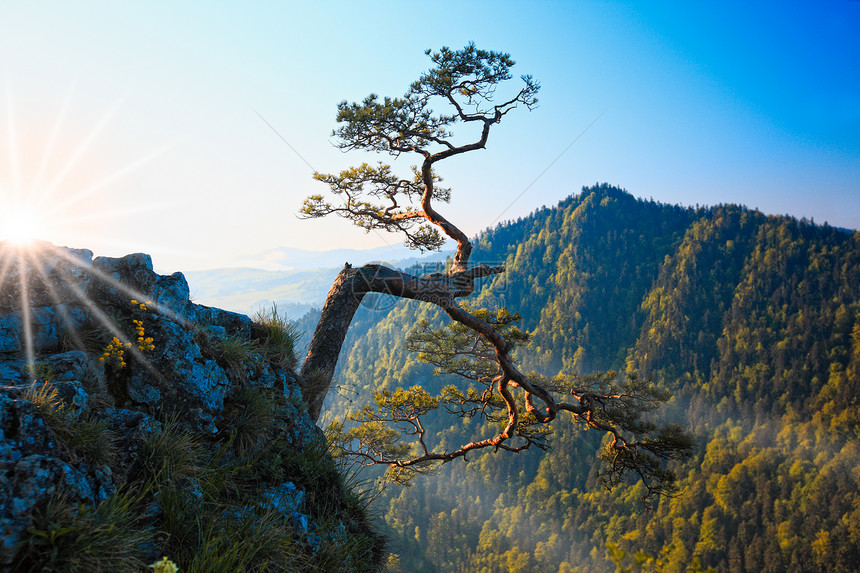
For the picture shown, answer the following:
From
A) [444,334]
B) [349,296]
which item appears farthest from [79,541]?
[444,334]

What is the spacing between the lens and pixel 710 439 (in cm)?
14038

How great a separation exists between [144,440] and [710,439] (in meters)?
172

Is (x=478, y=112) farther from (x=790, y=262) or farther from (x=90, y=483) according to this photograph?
(x=790, y=262)

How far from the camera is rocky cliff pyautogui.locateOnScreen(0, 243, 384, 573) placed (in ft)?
7.98

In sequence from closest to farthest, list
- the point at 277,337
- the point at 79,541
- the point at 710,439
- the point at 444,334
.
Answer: the point at 79,541, the point at 277,337, the point at 444,334, the point at 710,439

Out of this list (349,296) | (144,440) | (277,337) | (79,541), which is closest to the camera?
(79,541)

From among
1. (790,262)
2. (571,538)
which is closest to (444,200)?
(571,538)

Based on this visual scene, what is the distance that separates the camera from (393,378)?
15838 cm

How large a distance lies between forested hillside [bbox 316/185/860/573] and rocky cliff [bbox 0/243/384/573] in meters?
80.4

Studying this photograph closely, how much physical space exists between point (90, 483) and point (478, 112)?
7.56 meters

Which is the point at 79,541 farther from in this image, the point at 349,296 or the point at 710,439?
the point at 710,439

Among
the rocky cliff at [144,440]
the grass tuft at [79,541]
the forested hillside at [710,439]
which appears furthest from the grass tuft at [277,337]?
the forested hillside at [710,439]

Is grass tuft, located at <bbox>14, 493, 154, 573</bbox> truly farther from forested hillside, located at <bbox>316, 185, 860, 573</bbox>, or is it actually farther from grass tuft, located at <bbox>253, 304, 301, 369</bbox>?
forested hillside, located at <bbox>316, 185, 860, 573</bbox>

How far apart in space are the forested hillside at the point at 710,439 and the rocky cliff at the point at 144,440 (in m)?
80.4
